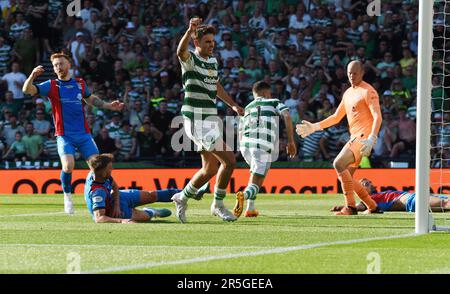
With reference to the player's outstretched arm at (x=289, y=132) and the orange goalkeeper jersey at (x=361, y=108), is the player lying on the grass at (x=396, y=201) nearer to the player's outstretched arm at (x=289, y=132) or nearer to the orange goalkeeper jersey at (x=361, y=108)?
the orange goalkeeper jersey at (x=361, y=108)

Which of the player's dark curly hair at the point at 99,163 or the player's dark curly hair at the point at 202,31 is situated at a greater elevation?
Answer: the player's dark curly hair at the point at 202,31

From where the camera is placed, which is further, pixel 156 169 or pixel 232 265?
pixel 156 169

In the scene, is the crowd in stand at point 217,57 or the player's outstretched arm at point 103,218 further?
the crowd in stand at point 217,57

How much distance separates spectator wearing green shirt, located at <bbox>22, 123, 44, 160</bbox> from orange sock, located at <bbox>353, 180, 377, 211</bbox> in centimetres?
1088

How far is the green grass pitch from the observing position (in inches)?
289

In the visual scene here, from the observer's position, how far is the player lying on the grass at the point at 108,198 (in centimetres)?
1127

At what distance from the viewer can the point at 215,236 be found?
9820mm

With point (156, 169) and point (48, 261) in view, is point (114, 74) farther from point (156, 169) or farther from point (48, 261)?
point (48, 261)

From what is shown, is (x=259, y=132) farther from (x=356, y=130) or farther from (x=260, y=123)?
(x=356, y=130)

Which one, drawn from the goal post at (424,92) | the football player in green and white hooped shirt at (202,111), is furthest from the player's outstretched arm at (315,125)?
the goal post at (424,92)

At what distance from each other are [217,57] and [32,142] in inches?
196

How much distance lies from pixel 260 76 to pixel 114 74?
3617mm

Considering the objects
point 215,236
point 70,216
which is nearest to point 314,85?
point 70,216

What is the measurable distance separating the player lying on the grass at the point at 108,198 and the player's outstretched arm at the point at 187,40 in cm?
139
